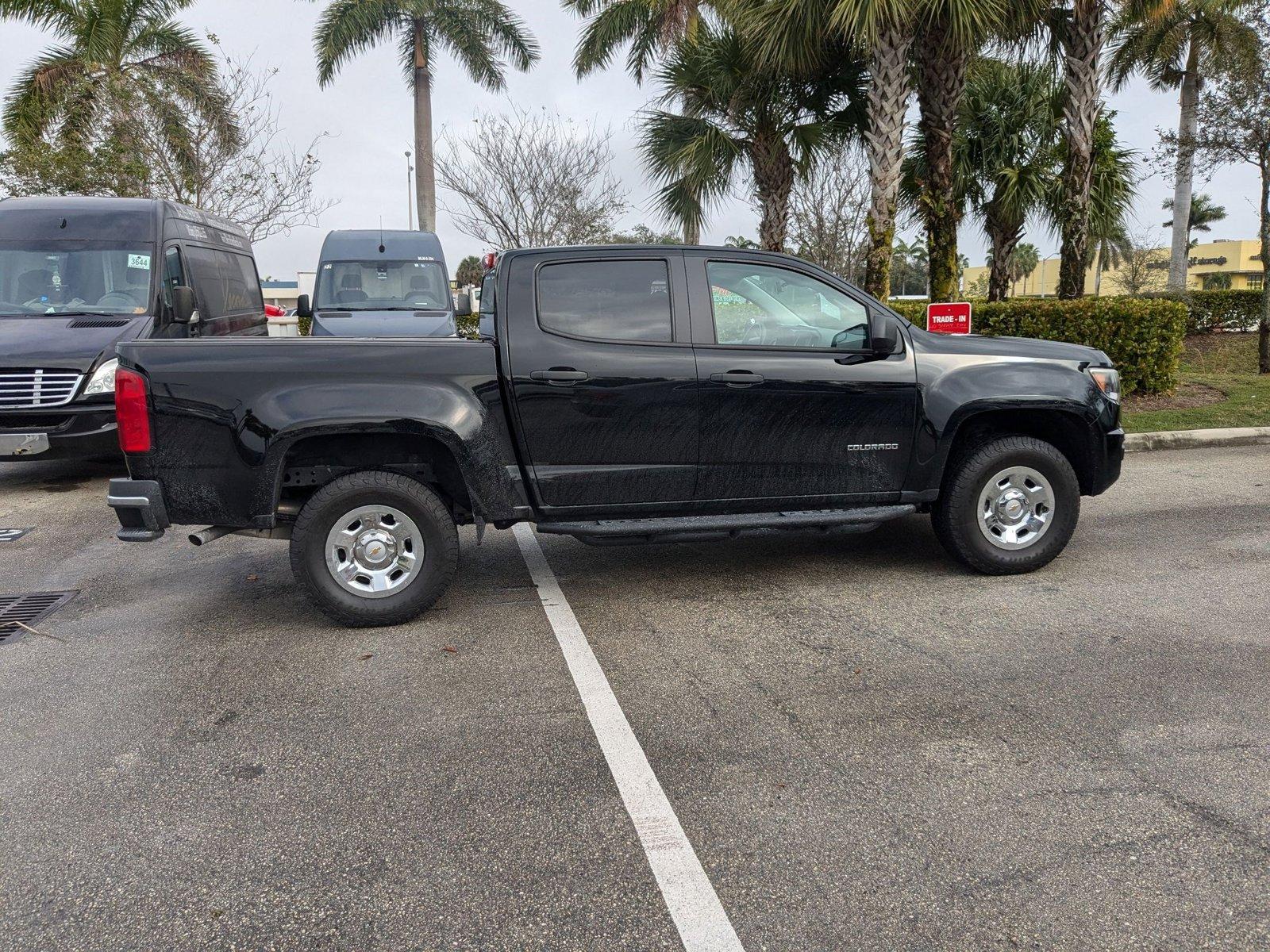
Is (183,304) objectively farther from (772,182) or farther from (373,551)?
(772,182)

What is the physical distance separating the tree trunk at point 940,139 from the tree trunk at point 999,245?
312 inches

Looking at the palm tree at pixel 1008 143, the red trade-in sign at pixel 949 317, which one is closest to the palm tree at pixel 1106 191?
the palm tree at pixel 1008 143

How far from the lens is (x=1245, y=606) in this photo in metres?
4.97

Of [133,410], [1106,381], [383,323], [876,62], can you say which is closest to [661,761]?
[133,410]

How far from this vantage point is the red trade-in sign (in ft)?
32.2

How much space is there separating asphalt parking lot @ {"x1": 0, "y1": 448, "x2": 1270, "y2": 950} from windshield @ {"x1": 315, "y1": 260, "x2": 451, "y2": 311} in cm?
702

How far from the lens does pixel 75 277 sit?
30.6ft

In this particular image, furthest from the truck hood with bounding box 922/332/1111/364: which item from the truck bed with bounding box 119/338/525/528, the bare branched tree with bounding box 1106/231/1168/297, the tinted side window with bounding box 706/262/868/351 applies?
the bare branched tree with bounding box 1106/231/1168/297

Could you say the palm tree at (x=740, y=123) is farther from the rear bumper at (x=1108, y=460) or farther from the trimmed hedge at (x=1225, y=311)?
the trimmed hedge at (x=1225, y=311)

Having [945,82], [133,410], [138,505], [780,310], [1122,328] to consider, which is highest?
[945,82]

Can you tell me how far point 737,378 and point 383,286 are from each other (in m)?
8.61

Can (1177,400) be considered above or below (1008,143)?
below

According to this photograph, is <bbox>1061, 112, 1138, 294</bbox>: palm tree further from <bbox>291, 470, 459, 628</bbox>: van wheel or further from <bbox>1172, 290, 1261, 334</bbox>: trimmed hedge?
<bbox>291, 470, 459, 628</bbox>: van wheel

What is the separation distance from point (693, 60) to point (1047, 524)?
13139mm
